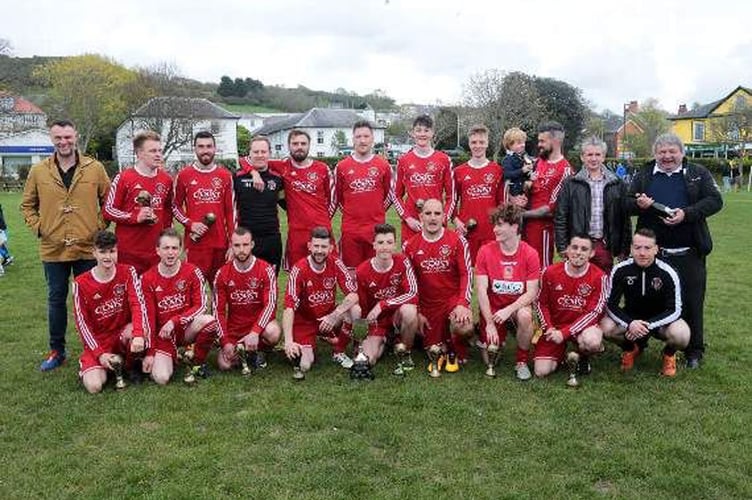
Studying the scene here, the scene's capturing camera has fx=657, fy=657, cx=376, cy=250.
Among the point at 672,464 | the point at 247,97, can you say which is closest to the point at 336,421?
the point at 672,464

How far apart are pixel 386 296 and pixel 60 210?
312cm

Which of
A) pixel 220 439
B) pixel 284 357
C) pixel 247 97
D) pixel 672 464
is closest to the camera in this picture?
pixel 672 464

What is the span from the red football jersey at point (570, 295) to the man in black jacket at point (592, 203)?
330mm

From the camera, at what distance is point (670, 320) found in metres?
5.67

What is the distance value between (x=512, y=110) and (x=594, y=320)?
43.2 meters

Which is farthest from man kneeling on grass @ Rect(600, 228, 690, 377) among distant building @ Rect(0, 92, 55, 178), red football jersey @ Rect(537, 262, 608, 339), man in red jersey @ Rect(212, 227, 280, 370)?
distant building @ Rect(0, 92, 55, 178)

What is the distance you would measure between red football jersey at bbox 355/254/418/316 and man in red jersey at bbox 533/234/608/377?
1.19 m

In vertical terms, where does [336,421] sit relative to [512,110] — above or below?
below

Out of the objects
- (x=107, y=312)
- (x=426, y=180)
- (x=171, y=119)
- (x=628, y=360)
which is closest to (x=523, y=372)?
(x=628, y=360)

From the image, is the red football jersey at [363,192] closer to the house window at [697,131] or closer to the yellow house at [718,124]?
the yellow house at [718,124]

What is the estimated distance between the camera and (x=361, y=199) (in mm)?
6973

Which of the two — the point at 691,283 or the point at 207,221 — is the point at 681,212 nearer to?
the point at 691,283

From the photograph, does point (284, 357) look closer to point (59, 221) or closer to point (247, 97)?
point (59, 221)

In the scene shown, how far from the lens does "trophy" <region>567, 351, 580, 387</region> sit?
17.8 feet
